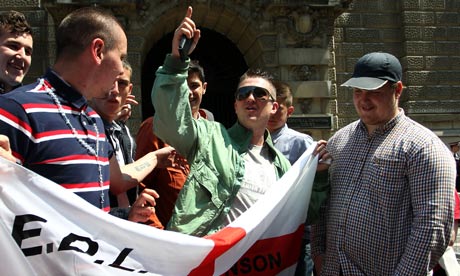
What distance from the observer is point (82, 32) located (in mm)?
2256

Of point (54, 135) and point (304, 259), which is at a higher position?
point (54, 135)

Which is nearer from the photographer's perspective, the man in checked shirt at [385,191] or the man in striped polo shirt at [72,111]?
the man in striped polo shirt at [72,111]

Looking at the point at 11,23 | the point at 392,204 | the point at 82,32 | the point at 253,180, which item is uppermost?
the point at 11,23

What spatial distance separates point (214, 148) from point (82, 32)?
1120 millimetres

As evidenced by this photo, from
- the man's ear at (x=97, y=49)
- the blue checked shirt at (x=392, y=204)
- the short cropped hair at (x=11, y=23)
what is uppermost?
the short cropped hair at (x=11, y=23)

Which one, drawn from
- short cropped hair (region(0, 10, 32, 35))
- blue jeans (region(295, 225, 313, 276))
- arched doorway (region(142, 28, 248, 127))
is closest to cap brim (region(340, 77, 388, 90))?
blue jeans (region(295, 225, 313, 276))

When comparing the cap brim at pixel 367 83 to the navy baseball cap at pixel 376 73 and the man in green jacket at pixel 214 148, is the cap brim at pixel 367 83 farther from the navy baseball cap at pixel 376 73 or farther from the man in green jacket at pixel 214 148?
the man in green jacket at pixel 214 148

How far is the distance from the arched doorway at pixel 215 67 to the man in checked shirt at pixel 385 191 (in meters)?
9.06

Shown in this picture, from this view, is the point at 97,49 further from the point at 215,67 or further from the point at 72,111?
the point at 215,67

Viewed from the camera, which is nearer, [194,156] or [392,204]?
[392,204]

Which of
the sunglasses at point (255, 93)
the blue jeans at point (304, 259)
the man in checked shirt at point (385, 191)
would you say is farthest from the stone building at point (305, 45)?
the man in checked shirt at point (385, 191)

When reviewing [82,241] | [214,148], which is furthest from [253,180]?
[82,241]

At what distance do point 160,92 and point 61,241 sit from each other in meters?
0.98

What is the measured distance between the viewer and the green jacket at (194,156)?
2803 millimetres
